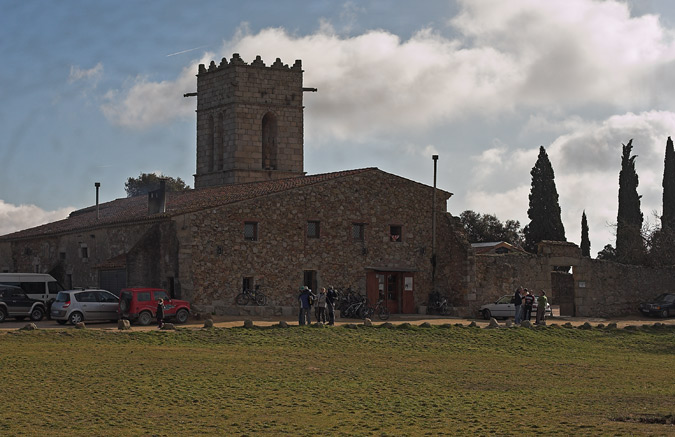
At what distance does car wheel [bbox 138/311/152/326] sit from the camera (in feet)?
103

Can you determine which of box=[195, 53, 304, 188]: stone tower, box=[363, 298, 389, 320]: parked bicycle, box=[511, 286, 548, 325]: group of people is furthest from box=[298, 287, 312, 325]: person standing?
box=[195, 53, 304, 188]: stone tower

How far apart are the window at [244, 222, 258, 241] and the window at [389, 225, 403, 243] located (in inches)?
261

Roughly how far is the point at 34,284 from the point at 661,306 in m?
28.1

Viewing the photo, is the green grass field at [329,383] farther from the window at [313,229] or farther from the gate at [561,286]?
the gate at [561,286]

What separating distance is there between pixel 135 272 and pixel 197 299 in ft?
14.0

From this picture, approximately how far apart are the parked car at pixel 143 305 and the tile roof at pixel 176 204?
4325 millimetres

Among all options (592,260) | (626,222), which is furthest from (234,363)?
(626,222)

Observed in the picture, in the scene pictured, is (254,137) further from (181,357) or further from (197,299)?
(181,357)

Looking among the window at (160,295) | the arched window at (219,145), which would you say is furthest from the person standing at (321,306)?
the arched window at (219,145)

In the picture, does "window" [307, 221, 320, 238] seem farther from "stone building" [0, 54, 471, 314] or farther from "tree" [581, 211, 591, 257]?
"tree" [581, 211, 591, 257]

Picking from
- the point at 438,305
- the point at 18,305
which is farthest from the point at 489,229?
the point at 18,305

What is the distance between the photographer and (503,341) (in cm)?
2973

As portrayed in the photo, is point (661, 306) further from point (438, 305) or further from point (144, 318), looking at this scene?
point (144, 318)

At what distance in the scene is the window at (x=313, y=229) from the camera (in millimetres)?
38000
